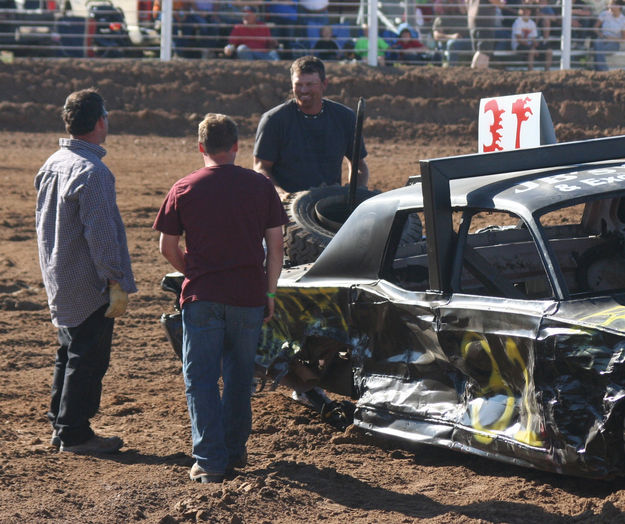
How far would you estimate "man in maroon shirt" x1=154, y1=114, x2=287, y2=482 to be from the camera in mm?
5012

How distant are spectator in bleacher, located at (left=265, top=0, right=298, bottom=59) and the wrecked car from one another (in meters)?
12.3

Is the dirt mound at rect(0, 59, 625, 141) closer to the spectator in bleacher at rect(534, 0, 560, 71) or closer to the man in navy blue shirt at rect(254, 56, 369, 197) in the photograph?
the spectator in bleacher at rect(534, 0, 560, 71)

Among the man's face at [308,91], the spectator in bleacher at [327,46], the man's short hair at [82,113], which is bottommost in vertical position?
the man's short hair at [82,113]

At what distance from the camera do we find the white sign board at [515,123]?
6.88 m

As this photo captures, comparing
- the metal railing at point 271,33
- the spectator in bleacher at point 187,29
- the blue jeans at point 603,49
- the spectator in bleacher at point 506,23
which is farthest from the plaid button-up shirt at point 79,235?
the blue jeans at point 603,49

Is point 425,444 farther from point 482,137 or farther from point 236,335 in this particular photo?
point 482,137

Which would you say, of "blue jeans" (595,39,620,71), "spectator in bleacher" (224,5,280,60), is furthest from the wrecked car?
"blue jeans" (595,39,620,71)

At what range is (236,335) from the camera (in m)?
5.12

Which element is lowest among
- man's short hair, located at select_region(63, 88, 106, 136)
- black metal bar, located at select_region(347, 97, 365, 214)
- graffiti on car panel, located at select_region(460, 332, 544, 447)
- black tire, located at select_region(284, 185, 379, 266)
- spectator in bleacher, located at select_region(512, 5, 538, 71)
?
graffiti on car panel, located at select_region(460, 332, 544, 447)

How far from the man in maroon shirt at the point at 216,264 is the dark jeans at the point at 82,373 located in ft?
2.55

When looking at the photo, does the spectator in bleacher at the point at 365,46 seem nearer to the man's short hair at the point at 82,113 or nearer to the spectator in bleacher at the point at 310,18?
the spectator in bleacher at the point at 310,18

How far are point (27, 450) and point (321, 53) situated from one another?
1398 centimetres

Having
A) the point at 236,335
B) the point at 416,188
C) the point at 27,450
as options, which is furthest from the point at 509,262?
the point at 27,450

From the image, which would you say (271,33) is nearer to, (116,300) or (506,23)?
(506,23)
